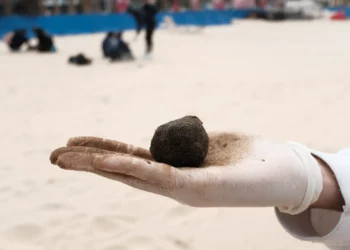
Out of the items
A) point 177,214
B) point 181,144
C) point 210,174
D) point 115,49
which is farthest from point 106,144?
point 115,49

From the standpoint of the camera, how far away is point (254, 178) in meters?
1.55

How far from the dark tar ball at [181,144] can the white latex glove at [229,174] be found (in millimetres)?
55

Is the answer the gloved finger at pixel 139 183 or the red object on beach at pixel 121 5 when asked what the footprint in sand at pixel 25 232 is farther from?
the red object on beach at pixel 121 5

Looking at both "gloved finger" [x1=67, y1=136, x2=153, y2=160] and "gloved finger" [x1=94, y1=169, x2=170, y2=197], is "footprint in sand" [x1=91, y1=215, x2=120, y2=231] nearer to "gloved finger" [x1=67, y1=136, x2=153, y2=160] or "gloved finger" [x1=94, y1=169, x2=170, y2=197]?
"gloved finger" [x1=67, y1=136, x2=153, y2=160]

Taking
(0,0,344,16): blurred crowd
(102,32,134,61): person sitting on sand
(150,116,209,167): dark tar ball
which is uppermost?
(150,116,209,167): dark tar ball

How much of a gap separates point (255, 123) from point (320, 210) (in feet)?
8.07

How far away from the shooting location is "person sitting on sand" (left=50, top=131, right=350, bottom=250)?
1.49 metres

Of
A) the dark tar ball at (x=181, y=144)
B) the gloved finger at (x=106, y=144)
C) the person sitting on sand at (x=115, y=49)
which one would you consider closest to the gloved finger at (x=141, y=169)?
the dark tar ball at (x=181, y=144)

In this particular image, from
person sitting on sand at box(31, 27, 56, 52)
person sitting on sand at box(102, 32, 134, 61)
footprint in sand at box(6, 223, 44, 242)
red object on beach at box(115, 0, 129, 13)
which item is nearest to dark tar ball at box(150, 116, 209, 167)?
footprint in sand at box(6, 223, 44, 242)

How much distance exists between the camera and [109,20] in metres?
16.3

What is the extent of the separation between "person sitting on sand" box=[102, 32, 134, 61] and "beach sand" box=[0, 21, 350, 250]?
357 mm

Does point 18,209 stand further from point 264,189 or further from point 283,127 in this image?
point 283,127

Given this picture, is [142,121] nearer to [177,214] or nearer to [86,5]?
[177,214]

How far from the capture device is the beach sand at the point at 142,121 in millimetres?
2264
